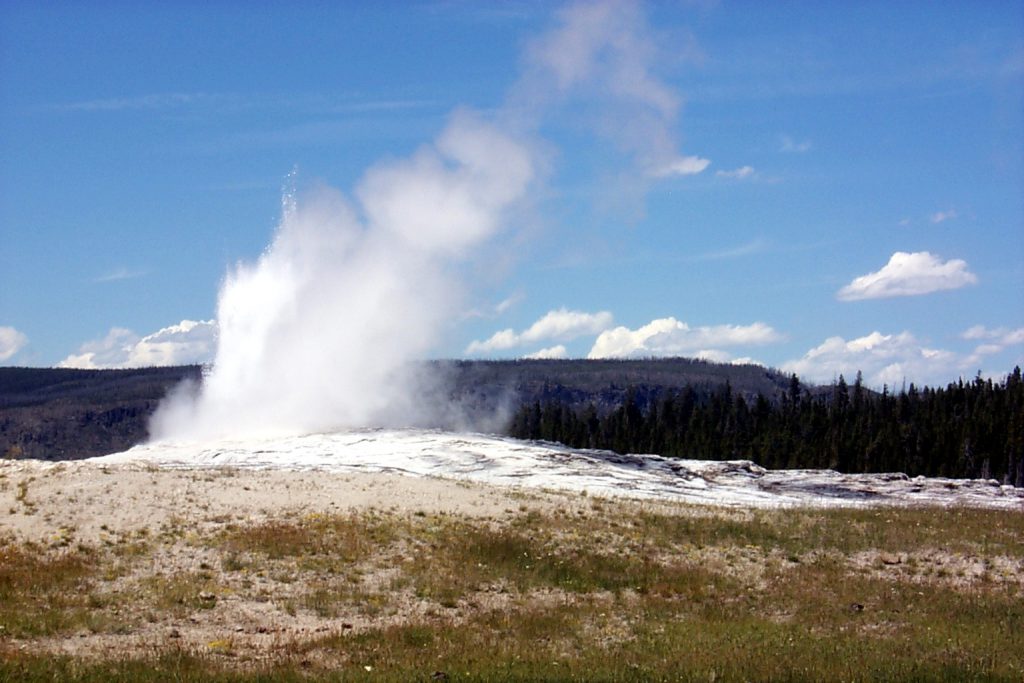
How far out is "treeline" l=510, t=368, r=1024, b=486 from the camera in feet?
291

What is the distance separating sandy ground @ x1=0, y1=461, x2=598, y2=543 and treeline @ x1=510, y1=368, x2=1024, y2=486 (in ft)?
216

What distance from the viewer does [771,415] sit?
11488cm

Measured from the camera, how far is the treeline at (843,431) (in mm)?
88750

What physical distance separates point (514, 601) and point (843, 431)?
3381 inches

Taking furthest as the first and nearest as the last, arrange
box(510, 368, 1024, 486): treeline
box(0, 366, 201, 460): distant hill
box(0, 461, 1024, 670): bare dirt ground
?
box(0, 366, 201, 460): distant hill, box(510, 368, 1024, 486): treeline, box(0, 461, 1024, 670): bare dirt ground

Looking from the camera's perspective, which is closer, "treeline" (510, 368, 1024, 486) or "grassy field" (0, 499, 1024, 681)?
"grassy field" (0, 499, 1024, 681)

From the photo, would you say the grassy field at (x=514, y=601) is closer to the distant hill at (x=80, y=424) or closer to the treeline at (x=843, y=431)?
the treeline at (x=843, y=431)

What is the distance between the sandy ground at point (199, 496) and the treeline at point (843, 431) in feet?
216

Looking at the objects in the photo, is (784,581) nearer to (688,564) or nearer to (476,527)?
(688,564)

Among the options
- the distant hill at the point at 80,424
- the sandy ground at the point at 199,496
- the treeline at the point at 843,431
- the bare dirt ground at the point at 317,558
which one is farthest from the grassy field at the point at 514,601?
the distant hill at the point at 80,424

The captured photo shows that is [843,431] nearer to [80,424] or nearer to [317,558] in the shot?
[317,558]

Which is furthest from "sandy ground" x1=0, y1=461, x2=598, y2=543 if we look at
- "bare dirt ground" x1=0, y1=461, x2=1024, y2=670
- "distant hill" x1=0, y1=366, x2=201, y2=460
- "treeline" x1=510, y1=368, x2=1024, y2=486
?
"distant hill" x1=0, y1=366, x2=201, y2=460

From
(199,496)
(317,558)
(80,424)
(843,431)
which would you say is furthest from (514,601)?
(80,424)

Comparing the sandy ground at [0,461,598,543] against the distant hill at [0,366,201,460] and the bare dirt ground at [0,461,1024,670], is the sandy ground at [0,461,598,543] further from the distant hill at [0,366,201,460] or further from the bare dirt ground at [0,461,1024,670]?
the distant hill at [0,366,201,460]
